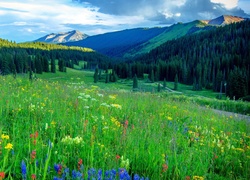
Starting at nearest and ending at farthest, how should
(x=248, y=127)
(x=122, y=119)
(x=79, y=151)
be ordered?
(x=79, y=151), (x=122, y=119), (x=248, y=127)

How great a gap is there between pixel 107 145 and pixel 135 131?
1072mm

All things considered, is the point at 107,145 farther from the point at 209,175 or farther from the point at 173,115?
the point at 173,115

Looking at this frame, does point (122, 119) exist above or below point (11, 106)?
below

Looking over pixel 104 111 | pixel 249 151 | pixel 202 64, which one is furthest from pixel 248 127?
pixel 202 64

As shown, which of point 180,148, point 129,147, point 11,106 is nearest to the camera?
point 129,147

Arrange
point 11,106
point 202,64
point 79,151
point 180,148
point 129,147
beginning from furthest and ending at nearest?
point 202,64 → point 11,106 → point 180,148 → point 129,147 → point 79,151

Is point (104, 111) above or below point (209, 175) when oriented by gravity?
above

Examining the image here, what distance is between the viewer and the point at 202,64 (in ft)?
514

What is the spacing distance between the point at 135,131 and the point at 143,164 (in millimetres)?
1460

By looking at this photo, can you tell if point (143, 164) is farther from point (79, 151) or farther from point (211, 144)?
point (211, 144)

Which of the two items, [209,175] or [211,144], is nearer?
[209,175]

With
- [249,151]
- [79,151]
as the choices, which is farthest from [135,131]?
[249,151]

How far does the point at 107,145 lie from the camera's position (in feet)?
16.8

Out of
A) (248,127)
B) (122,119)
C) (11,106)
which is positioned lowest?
(248,127)
